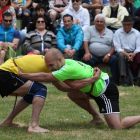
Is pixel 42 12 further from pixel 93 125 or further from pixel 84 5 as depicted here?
pixel 93 125

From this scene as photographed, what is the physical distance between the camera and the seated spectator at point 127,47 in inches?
351

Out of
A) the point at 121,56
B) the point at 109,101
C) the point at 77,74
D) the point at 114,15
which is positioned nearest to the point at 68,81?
the point at 77,74

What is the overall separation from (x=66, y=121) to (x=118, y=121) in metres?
1.10

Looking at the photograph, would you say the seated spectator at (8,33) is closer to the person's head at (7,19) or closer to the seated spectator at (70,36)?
the person's head at (7,19)

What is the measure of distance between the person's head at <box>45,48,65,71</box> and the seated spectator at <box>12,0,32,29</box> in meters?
6.59

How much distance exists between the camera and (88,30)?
9547 mm

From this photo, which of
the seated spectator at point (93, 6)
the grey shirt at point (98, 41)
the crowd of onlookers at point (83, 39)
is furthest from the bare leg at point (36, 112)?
the seated spectator at point (93, 6)

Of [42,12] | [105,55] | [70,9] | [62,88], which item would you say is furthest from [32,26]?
[62,88]

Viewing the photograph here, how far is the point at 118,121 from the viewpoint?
4.73 metres

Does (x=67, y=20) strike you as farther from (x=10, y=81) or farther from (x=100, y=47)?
(x=10, y=81)

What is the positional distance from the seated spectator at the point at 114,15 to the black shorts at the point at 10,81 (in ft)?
19.9

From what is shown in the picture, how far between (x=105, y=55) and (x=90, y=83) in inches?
181

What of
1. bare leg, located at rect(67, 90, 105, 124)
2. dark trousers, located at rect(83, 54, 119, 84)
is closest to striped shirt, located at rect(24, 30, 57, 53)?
dark trousers, located at rect(83, 54, 119, 84)

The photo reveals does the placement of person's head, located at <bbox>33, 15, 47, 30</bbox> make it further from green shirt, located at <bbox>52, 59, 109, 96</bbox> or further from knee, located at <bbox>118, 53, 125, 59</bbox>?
green shirt, located at <bbox>52, 59, 109, 96</bbox>
